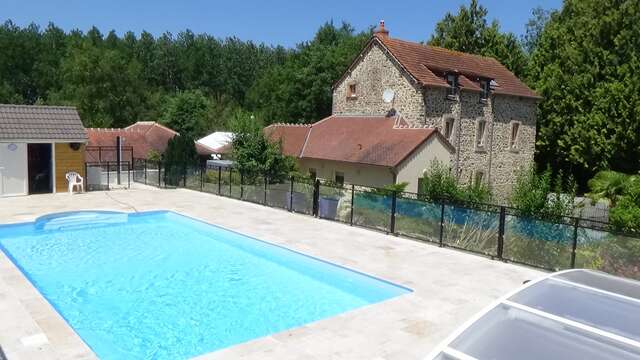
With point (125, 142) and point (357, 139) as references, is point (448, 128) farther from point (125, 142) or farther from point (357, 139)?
point (125, 142)

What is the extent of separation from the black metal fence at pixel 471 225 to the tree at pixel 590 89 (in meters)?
20.6

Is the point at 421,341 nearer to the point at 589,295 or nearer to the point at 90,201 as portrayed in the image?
the point at 589,295

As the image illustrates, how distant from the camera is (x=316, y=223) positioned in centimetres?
1596

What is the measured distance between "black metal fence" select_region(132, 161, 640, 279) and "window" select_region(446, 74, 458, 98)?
1396 centimetres

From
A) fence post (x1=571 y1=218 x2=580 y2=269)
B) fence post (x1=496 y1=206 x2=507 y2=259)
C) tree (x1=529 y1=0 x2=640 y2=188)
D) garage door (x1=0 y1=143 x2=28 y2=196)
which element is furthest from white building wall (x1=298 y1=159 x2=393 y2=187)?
tree (x1=529 y1=0 x2=640 y2=188)

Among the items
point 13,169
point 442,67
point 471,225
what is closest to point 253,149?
point 13,169

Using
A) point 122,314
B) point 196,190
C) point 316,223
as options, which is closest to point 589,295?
point 122,314

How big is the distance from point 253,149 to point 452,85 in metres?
12.2

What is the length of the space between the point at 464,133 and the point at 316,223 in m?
16.5

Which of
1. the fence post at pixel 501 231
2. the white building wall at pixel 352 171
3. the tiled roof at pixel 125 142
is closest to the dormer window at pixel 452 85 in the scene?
the white building wall at pixel 352 171

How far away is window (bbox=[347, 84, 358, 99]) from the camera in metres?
30.0

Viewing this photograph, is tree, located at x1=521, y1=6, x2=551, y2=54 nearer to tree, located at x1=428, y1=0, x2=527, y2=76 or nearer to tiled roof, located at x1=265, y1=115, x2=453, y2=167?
tree, located at x1=428, y1=0, x2=527, y2=76

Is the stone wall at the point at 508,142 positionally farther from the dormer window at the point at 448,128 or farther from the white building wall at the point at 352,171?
the white building wall at the point at 352,171

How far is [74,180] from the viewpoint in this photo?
20.6 metres
